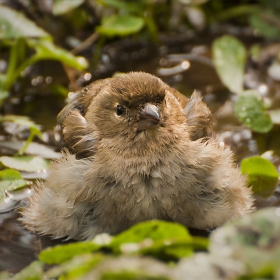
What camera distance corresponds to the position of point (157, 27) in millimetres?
6258

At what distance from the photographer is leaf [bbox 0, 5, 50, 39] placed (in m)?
4.71

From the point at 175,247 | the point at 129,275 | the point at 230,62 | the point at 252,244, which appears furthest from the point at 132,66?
the point at 129,275

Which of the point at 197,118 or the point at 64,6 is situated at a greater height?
the point at 64,6

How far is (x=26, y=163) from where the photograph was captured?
4.06 metres

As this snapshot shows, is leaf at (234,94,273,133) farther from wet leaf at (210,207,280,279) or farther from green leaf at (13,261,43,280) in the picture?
green leaf at (13,261,43,280)

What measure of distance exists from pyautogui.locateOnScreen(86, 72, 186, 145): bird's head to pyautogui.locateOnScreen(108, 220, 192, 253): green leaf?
3.23 feet

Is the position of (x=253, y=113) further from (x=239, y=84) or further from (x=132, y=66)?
(x=132, y=66)

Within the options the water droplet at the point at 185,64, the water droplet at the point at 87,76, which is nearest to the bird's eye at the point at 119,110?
the water droplet at the point at 87,76

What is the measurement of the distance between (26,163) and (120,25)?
1901 mm

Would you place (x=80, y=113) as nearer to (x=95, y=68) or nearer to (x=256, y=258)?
(x=95, y=68)

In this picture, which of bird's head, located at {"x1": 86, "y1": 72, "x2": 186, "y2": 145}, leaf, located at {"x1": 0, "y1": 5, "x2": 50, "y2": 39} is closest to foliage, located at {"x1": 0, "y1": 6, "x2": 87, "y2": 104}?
leaf, located at {"x1": 0, "y1": 5, "x2": 50, "y2": 39}

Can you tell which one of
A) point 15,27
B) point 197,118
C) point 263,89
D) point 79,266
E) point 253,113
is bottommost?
point 263,89

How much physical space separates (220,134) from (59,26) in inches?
95.4

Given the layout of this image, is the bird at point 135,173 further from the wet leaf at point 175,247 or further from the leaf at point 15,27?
the leaf at point 15,27
